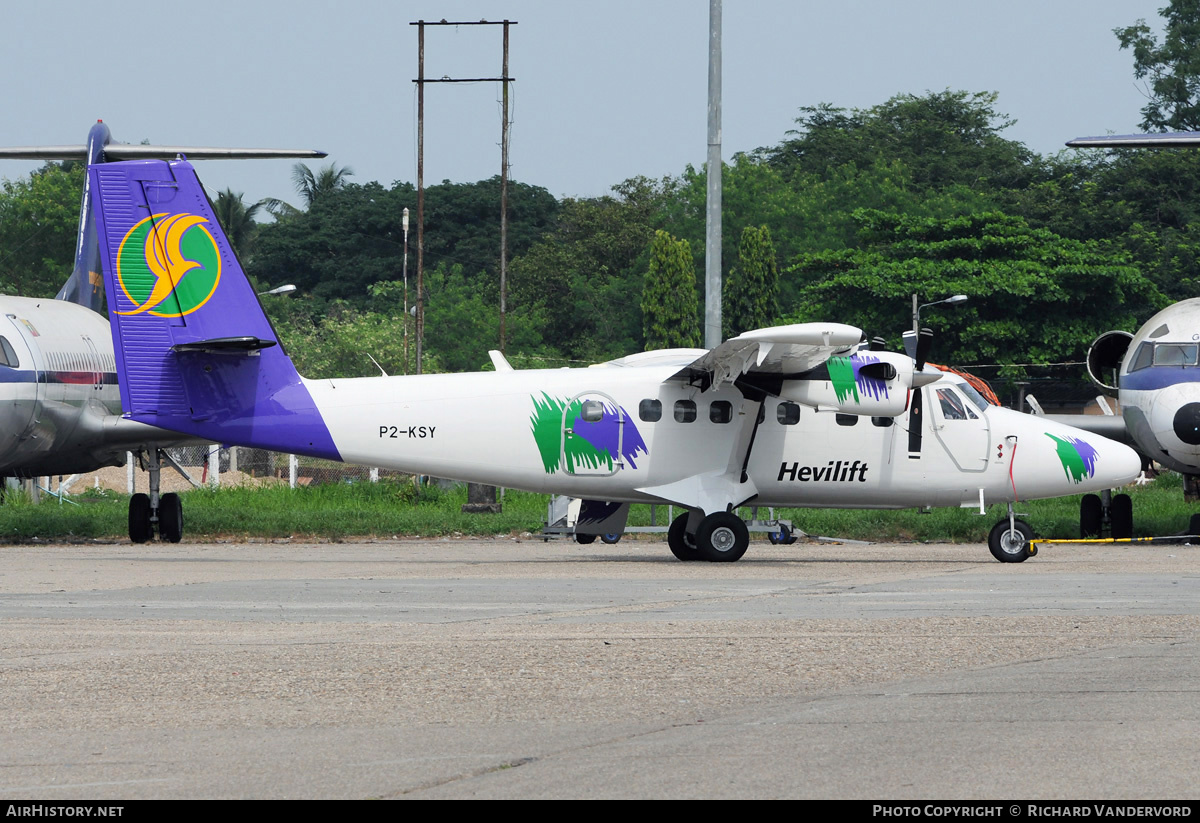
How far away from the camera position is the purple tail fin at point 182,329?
63.8 feet

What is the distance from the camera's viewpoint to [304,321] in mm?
88812

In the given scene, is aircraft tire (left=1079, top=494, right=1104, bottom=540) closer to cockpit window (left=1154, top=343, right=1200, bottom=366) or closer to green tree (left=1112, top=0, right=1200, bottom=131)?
cockpit window (left=1154, top=343, right=1200, bottom=366)

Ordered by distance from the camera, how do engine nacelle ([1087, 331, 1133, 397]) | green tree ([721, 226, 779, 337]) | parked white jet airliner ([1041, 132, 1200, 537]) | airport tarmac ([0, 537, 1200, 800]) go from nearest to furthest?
airport tarmac ([0, 537, 1200, 800]) < parked white jet airliner ([1041, 132, 1200, 537]) < engine nacelle ([1087, 331, 1133, 397]) < green tree ([721, 226, 779, 337])

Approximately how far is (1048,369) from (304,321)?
45270 millimetres

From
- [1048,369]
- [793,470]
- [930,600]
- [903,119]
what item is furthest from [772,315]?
[930,600]

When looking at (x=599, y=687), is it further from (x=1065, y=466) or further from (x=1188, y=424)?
(x=1188, y=424)

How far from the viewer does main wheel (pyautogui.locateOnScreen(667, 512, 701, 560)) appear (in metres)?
20.7

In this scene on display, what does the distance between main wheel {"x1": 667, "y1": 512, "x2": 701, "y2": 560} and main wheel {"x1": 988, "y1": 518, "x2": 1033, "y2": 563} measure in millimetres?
3819

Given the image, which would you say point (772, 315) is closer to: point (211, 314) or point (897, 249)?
point (897, 249)

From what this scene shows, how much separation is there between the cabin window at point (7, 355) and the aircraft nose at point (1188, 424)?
56.6ft

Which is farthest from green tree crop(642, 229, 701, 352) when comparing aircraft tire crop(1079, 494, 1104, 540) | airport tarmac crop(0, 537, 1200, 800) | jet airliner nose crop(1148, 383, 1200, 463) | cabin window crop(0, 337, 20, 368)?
airport tarmac crop(0, 537, 1200, 800)

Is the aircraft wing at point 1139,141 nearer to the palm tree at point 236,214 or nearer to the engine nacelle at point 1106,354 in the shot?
the engine nacelle at point 1106,354

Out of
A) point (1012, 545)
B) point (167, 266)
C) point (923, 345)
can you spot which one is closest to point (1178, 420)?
point (1012, 545)

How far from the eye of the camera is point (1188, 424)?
77.0ft
